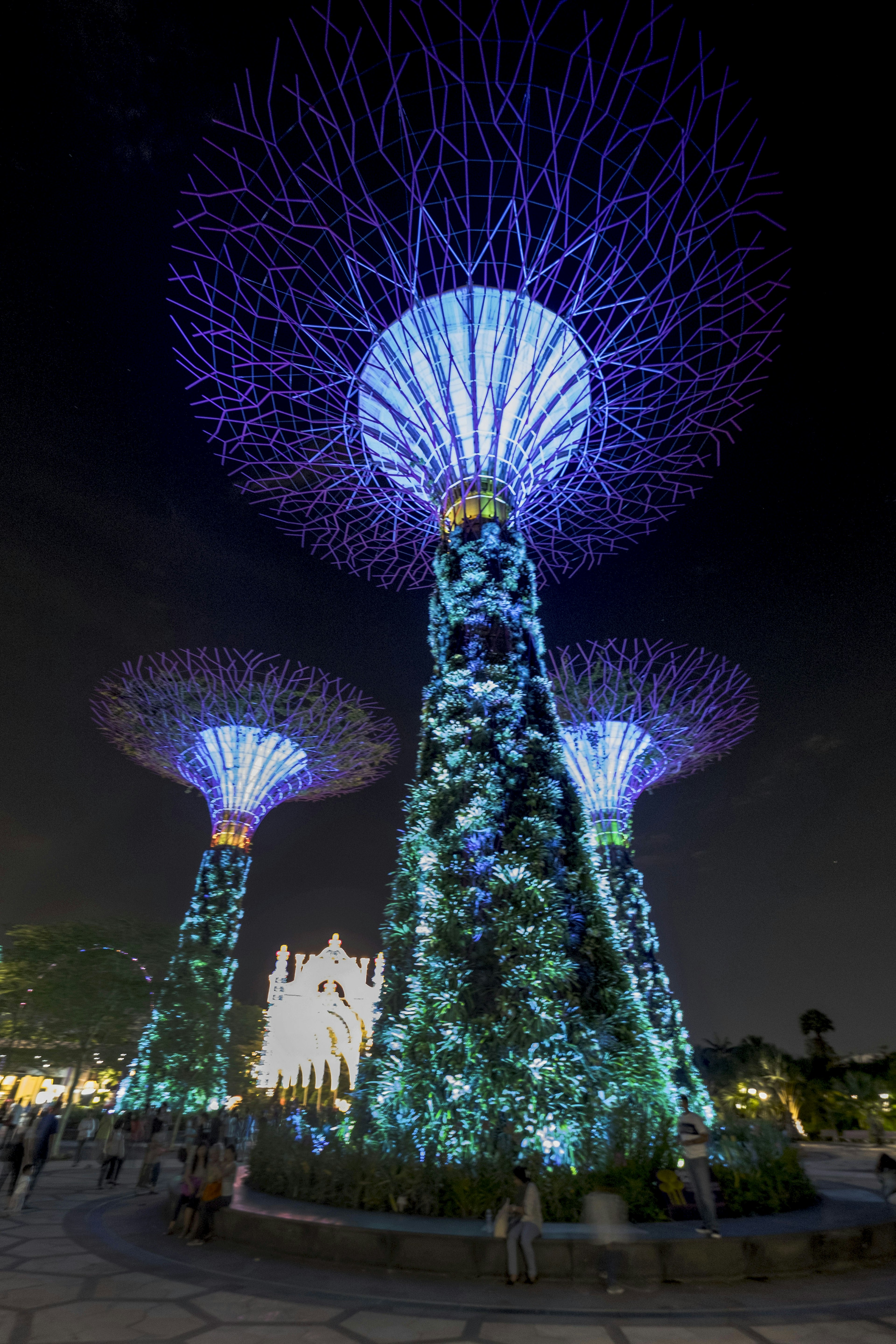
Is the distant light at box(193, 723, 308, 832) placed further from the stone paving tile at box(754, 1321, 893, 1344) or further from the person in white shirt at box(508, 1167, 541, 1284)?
the stone paving tile at box(754, 1321, 893, 1344)

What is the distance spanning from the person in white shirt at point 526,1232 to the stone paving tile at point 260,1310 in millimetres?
1594

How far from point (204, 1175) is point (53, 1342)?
12.8ft

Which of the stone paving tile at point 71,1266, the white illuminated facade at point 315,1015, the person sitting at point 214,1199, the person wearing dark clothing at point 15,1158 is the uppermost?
the white illuminated facade at point 315,1015

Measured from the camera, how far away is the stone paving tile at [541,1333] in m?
4.88

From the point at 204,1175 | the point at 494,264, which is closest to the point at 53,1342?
the point at 204,1175

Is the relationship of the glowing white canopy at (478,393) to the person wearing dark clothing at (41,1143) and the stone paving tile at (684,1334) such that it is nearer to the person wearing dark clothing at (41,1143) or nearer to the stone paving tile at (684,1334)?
the stone paving tile at (684,1334)

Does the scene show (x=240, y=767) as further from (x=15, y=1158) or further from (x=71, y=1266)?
(x=71, y=1266)

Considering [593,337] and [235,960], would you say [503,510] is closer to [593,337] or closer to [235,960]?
[593,337]

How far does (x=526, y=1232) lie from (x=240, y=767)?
2322 centimetres

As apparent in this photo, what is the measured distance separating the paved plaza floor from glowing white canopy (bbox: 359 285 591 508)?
39.0 feet

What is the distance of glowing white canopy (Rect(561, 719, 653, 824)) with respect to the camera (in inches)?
987

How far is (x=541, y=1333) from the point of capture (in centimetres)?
504

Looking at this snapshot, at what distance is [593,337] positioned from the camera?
47.9 feet

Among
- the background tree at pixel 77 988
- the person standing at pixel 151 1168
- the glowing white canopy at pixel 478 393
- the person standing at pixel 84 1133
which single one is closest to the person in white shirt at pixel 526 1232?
the person standing at pixel 151 1168
